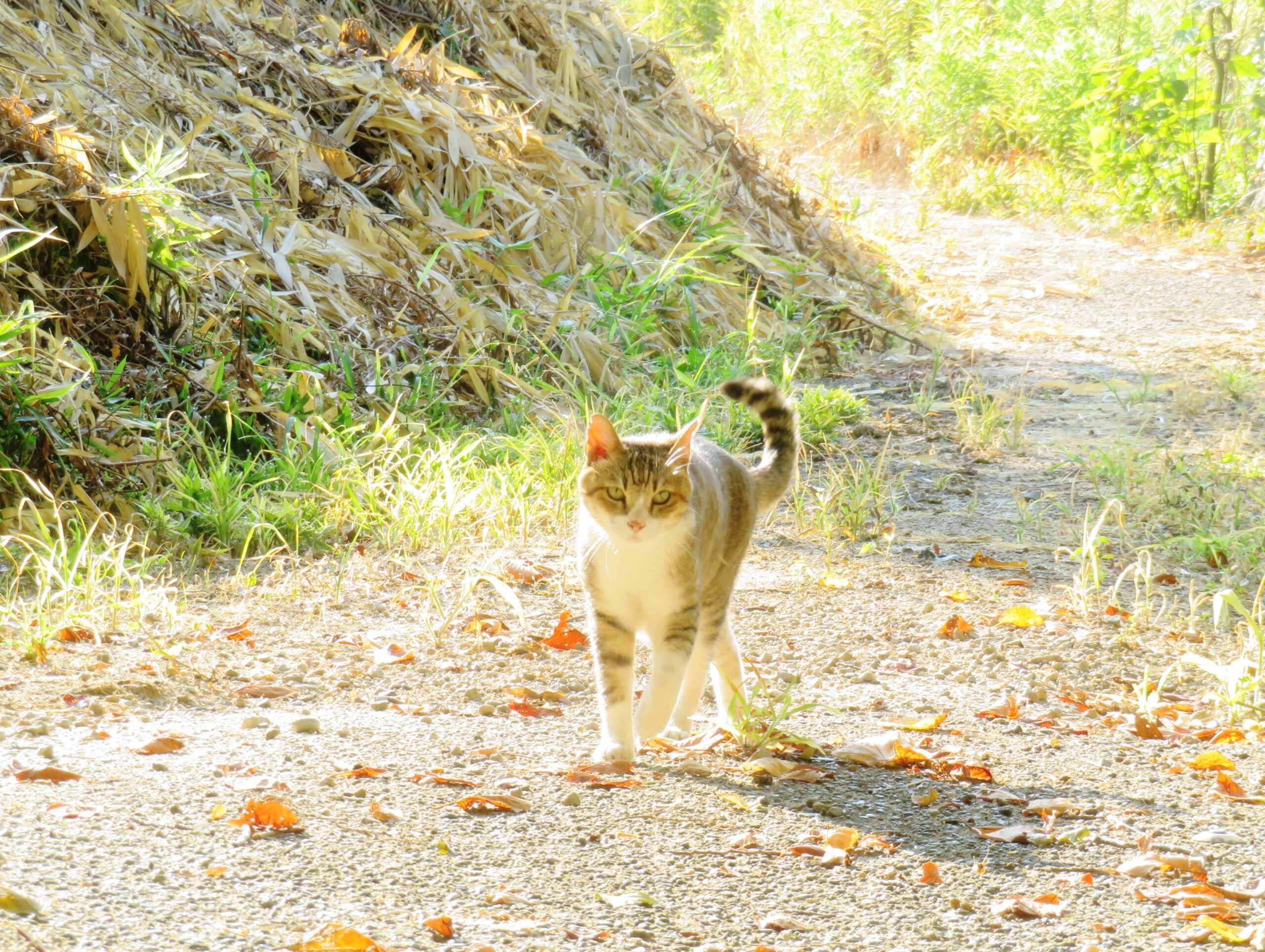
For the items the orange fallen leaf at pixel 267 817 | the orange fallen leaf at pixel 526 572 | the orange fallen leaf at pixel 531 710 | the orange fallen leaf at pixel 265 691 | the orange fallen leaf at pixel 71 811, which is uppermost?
the orange fallen leaf at pixel 526 572

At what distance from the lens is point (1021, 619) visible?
3670 mm

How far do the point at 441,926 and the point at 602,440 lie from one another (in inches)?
49.4

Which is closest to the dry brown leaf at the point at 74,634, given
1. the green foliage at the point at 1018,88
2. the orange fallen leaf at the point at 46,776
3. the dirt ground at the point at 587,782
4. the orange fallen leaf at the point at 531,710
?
the dirt ground at the point at 587,782

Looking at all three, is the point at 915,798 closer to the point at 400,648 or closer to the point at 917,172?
the point at 400,648

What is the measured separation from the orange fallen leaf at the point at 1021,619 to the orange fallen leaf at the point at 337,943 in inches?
95.7

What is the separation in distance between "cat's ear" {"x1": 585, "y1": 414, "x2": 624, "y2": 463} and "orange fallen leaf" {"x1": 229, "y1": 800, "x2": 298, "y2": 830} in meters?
1.07

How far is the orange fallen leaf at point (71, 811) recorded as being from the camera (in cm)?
Result: 209

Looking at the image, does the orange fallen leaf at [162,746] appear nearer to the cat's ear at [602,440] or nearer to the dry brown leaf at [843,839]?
the cat's ear at [602,440]

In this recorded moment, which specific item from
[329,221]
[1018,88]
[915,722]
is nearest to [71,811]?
[915,722]

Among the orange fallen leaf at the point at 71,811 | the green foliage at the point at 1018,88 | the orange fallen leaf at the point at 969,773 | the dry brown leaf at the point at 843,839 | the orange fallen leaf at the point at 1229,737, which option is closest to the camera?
the orange fallen leaf at the point at 71,811

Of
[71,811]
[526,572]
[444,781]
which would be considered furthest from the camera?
[526,572]

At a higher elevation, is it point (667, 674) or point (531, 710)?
point (667, 674)

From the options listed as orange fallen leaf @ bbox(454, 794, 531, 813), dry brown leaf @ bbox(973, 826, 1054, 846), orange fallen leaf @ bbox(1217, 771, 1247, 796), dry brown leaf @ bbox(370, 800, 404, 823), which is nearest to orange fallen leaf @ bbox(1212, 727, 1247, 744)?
orange fallen leaf @ bbox(1217, 771, 1247, 796)

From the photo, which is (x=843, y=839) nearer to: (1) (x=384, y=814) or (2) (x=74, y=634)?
(1) (x=384, y=814)
